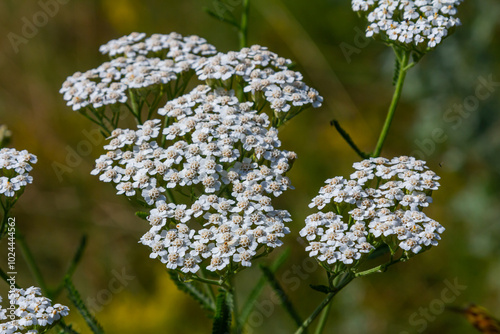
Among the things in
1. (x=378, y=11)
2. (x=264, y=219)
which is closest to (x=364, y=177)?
(x=264, y=219)

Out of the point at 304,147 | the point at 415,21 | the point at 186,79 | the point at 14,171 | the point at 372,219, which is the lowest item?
the point at 304,147

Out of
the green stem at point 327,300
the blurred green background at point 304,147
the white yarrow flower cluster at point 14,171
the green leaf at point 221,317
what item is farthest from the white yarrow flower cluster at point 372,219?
the blurred green background at point 304,147

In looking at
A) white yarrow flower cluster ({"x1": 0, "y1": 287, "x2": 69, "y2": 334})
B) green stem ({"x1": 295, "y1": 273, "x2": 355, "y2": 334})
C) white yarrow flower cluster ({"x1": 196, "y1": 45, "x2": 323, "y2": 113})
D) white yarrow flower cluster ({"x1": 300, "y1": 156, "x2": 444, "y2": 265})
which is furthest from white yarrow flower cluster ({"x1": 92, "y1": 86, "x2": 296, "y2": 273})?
white yarrow flower cluster ({"x1": 0, "y1": 287, "x2": 69, "y2": 334})

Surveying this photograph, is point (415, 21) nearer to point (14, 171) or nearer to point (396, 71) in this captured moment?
point (396, 71)

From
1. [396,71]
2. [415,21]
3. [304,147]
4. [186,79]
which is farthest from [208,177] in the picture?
[304,147]

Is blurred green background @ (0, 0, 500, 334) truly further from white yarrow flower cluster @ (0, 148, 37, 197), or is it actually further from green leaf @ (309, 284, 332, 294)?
green leaf @ (309, 284, 332, 294)

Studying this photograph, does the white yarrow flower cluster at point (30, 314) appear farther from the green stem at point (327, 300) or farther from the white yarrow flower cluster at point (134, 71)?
the white yarrow flower cluster at point (134, 71)
